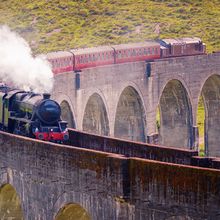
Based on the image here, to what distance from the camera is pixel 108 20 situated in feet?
300

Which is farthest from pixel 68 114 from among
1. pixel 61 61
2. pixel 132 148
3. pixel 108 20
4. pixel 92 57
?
pixel 108 20

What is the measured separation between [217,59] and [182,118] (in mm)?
5531

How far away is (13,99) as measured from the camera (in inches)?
1104

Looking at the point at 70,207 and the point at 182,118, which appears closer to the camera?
the point at 70,207

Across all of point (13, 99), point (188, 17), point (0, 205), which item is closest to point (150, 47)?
point (13, 99)

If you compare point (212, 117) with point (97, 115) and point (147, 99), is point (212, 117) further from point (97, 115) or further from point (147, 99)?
point (97, 115)

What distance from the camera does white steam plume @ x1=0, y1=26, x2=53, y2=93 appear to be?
31.2 m

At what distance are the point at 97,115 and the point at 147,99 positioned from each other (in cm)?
525

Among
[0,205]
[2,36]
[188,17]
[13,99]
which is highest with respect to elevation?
[188,17]

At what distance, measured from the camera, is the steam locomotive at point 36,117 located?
25.9 metres

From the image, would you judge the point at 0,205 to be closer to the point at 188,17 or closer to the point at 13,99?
the point at 13,99

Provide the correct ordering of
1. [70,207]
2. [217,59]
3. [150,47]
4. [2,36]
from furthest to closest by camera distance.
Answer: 1. [217,59]
2. [150,47]
3. [2,36]
4. [70,207]

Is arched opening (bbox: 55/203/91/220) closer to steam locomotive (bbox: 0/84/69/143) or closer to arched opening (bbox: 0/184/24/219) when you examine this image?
arched opening (bbox: 0/184/24/219)

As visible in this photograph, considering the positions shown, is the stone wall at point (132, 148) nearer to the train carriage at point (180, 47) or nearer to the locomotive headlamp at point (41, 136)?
the locomotive headlamp at point (41, 136)
